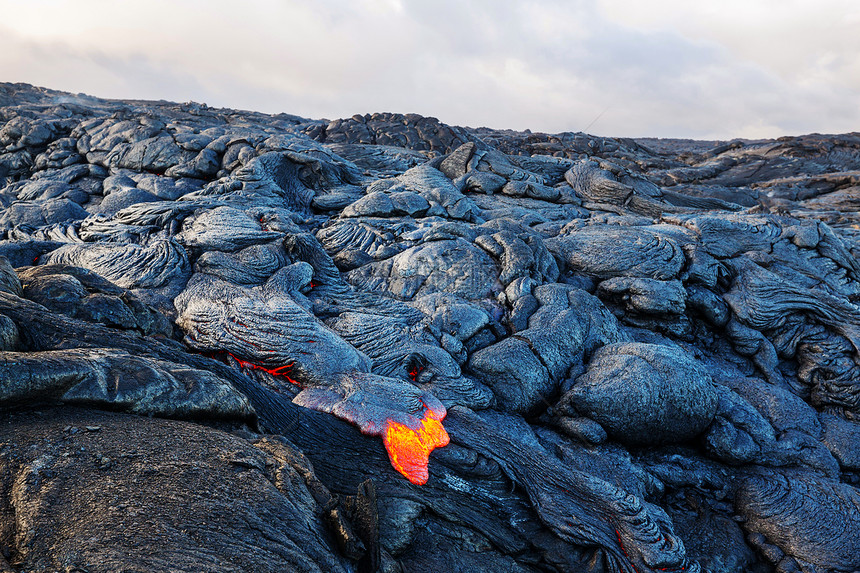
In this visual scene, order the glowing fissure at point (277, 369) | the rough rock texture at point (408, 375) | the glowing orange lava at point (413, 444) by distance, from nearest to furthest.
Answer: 1. the rough rock texture at point (408, 375)
2. the glowing orange lava at point (413, 444)
3. the glowing fissure at point (277, 369)

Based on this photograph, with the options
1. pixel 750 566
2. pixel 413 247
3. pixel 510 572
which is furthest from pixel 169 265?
pixel 750 566

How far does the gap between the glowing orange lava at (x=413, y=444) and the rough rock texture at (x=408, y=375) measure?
48 mm

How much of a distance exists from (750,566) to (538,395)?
3.51 metres

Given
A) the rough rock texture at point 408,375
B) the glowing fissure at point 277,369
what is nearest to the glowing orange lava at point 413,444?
the rough rock texture at point 408,375

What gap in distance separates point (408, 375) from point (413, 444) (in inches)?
87.3

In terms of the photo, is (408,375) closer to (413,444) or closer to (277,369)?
(277,369)

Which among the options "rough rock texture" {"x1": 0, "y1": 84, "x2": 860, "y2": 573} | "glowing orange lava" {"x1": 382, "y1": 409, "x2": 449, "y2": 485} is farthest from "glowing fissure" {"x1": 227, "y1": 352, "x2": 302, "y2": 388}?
"glowing orange lava" {"x1": 382, "y1": 409, "x2": 449, "y2": 485}

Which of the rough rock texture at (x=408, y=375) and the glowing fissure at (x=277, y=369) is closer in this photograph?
the rough rock texture at (x=408, y=375)

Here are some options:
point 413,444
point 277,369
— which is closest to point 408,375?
point 277,369

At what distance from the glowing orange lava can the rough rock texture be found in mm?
48

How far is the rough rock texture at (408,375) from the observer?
3.55 m

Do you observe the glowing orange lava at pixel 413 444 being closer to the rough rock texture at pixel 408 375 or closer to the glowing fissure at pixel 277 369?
the rough rock texture at pixel 408 375

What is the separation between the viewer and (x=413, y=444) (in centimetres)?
561

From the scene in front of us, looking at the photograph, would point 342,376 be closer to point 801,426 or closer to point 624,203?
point 801,426
